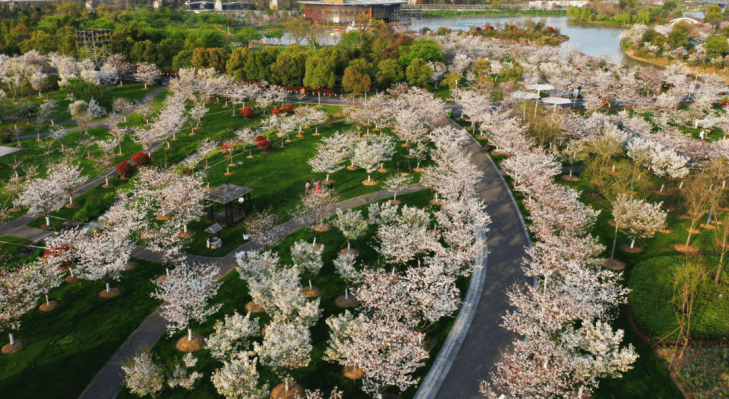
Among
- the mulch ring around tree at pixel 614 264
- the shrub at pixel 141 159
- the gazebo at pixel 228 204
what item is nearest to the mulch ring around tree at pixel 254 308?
the gazebo at pixel 228 204

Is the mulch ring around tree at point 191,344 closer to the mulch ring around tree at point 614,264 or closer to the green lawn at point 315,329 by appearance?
the green lawn at point 315,329

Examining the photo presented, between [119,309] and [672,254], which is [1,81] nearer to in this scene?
[119,309]

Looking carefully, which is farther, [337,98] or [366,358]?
[337,98]

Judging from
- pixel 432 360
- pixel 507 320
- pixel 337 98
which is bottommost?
pixel 432 360

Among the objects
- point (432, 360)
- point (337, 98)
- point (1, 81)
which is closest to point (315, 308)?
point (432, 360)

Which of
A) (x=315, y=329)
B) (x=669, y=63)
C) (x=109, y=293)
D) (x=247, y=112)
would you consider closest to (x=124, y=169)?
(x=109, y=293)

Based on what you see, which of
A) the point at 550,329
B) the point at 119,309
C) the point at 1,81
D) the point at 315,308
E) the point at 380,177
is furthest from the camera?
the point at 1,81
